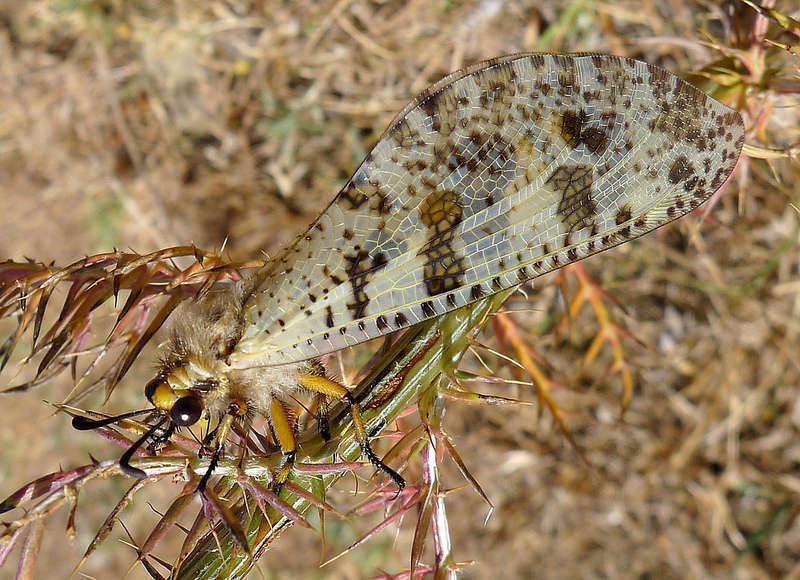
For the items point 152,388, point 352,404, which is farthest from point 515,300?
point 152,388

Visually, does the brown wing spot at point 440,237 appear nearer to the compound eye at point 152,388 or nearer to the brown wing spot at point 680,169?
the brown wing spot at point 680,169

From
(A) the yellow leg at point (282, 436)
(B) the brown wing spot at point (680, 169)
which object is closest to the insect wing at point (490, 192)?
(B) the brown wing spot at point (680, 169)

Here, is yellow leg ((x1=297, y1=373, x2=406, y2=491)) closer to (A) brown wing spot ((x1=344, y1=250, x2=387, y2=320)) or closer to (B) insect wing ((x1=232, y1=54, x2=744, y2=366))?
(B) insect wing ((x1=232, y1=54, x2=744, y2=366))

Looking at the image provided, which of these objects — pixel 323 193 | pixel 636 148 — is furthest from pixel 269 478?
pixel 323 193

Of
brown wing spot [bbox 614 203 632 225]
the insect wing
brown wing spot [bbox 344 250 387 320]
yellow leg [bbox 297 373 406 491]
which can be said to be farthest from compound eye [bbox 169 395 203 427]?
brown wing spot [bbox 614 203 632 225]

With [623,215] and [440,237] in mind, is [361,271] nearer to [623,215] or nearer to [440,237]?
[440,237]

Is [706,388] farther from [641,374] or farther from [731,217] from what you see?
[731,217]
